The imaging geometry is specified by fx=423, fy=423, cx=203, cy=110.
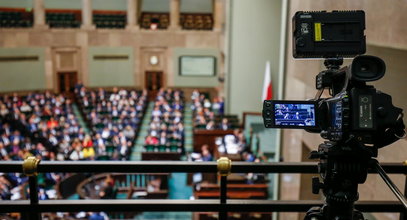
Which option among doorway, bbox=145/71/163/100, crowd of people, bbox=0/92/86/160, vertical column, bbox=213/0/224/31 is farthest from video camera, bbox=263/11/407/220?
doorway, bbox=145/71/163/100

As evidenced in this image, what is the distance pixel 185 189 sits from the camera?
1234 cm

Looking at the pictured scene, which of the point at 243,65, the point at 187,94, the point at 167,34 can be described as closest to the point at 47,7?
the point at 167,34

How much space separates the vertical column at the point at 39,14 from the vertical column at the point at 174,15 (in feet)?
23.0

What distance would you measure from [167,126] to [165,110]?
2.01 meters

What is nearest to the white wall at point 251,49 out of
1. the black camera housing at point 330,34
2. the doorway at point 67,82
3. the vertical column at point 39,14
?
the doorway at point 67,82

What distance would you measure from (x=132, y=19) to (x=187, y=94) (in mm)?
5420

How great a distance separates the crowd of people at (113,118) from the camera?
46.4 ft

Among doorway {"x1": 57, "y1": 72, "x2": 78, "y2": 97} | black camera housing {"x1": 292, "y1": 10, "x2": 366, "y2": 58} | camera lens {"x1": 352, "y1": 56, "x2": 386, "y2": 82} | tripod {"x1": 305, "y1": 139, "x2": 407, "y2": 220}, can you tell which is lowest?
doorway {"x1": 57, "y1": 72, "x2": 78, "y2": 97}

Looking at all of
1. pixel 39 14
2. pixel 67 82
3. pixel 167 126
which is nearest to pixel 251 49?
pixel 167 126

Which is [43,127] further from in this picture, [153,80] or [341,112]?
[341,112]

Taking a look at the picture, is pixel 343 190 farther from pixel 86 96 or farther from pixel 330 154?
pixel 86 96

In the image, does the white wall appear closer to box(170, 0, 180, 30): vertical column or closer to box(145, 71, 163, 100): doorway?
box(170, 0, 180, 30): vertical column

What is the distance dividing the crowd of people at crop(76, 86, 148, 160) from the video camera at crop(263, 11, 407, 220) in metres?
11.3

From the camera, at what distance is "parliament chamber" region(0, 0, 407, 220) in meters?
2.14
